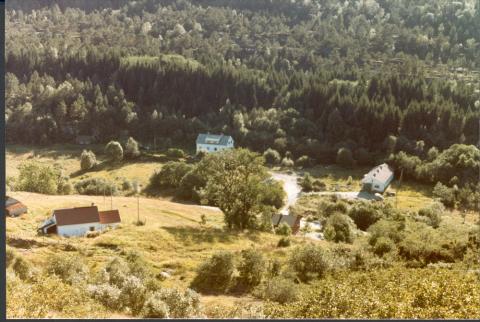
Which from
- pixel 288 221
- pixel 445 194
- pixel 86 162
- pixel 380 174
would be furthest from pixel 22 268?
pixel 86 162

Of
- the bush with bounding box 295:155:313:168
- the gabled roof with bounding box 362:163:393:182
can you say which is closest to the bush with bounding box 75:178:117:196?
the bush with bounding box 295:155:313:168

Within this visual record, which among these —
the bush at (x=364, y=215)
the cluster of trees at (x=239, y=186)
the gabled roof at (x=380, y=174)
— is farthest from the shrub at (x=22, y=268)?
the gabled roof at (x=380, y=174)

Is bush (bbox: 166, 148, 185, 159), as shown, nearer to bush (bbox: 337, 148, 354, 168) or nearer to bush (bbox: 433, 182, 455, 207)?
bush (bbox: 337, 148, 354, 168)

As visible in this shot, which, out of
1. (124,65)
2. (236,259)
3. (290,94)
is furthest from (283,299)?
(124,65)

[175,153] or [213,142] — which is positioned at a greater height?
[213,142]

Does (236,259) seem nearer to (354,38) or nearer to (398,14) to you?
(354,38)

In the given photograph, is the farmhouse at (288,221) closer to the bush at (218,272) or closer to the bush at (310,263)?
the bush at (310,263)

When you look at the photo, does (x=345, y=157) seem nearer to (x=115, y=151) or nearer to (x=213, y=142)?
(x=213, y=142)
